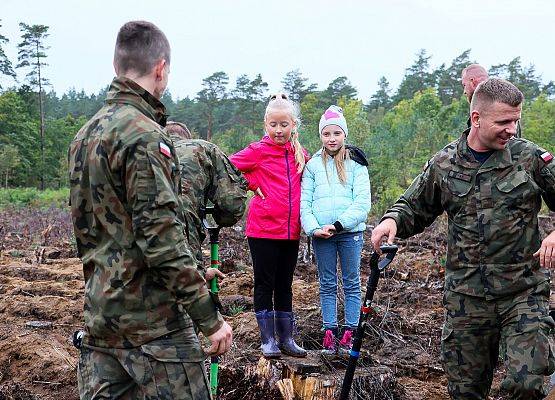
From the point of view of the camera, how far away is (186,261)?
104 inches

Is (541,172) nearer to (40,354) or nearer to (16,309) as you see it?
(40,354)

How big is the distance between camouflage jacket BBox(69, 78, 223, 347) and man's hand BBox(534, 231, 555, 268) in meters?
1.81

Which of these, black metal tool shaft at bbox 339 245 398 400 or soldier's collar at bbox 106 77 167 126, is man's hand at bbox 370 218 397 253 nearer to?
black metal tool shaft at bbox 339 245 398 400

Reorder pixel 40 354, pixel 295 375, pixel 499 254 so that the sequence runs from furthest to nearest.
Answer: pixel 40 354 < pixel 295 375 < pixel 499 254

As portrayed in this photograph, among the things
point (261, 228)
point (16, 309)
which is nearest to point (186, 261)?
point (261, 228)

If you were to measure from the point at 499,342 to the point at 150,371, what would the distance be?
7.13 feet

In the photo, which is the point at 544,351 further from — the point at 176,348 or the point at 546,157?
the point at 176,348

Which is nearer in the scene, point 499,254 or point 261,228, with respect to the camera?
point 499,254

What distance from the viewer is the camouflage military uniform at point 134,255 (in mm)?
2596

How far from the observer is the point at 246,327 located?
260 inches

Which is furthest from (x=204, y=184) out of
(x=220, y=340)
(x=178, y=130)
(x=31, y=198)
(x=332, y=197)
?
(x=31, y=198)

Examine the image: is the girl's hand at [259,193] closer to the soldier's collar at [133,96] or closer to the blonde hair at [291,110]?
the blonde hair at [291,110]

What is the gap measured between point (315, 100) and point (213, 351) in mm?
58172

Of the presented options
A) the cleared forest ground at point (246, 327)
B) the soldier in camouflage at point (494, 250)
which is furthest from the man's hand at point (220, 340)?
the cleared forest ground at point (246, 327)
